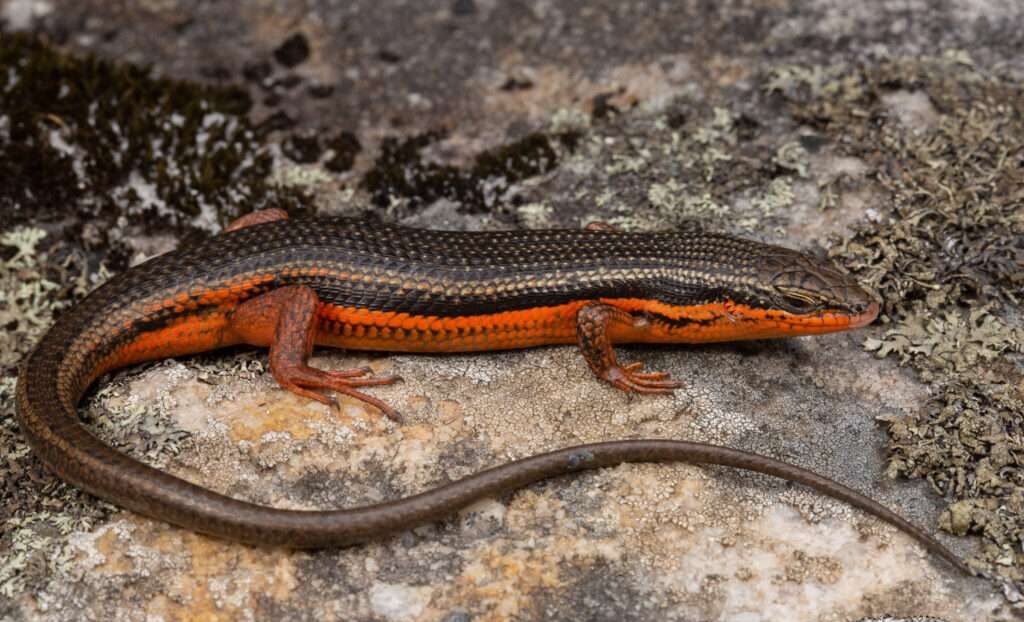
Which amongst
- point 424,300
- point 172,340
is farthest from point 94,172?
point 424,300

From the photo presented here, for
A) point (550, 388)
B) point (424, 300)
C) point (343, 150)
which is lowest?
point (550, 388)

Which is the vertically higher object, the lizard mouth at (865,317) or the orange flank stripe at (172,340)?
the lizard mouth at (865,317)

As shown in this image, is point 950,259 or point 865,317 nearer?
point 865,317

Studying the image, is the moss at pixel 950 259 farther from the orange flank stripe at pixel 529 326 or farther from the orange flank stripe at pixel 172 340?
the orange flank stripe at pixel 172 340

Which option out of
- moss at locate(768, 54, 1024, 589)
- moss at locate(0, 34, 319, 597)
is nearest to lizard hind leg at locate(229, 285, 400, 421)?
moss at locate(0, 34, 319, 597)

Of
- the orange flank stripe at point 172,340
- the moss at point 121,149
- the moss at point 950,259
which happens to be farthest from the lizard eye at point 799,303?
the moss at point 121,149

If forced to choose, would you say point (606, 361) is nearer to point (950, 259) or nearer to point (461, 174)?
point (461, 174)

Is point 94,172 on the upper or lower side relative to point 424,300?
lower
